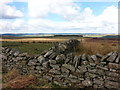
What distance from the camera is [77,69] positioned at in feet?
22.5

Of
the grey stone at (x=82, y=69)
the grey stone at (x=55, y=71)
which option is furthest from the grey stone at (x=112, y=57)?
the grey stone at (x=55, y=71)

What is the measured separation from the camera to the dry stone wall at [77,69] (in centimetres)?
631

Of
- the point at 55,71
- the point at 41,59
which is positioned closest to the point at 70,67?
the point at 55,71

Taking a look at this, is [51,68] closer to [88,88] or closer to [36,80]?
[36,80]

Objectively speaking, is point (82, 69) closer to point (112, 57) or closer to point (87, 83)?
point (87, 83)

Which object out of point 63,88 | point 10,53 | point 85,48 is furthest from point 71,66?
point 10,53

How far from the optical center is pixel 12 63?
9.78 m

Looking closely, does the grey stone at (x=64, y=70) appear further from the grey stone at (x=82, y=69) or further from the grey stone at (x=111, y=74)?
the grey stone at (x=111, y=74)

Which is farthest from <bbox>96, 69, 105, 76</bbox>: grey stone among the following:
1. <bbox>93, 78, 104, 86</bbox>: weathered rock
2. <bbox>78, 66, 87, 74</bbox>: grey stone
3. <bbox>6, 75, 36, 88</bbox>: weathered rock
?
<bbox>6, 75, 36, 88</bbox>: weathered rock

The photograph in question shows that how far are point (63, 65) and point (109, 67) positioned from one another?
2.06m

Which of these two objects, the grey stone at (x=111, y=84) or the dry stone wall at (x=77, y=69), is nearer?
the grey stone at (x=111, y=84)

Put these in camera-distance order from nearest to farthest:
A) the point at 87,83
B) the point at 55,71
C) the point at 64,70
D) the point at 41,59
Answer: the point at 87,83, the point at 64,70, the point at 55,71, the point at 41,59

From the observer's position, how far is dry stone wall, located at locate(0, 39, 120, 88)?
6.31m

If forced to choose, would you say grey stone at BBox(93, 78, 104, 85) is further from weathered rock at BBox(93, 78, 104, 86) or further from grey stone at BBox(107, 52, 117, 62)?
grey stone at BBox(107, 52, 117, 62)
